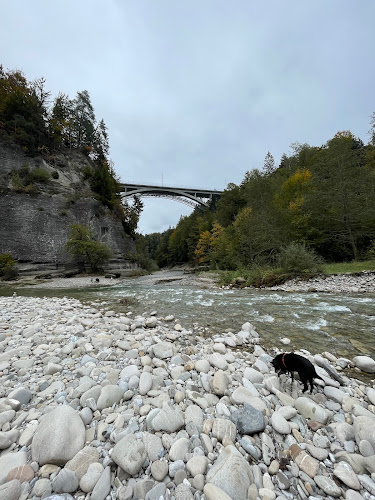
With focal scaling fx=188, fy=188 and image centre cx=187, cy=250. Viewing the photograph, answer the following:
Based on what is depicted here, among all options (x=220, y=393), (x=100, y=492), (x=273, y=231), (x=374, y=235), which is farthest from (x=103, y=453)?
(x=374, y=235)

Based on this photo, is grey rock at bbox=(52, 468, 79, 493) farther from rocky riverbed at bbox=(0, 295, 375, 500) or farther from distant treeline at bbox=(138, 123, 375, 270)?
distant treeline at bbox=(138, 123, 375, 270)

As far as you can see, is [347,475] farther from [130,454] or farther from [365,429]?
[130,454]

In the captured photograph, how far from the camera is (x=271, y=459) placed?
1266 mm

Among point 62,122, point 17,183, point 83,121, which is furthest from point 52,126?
point 17,183

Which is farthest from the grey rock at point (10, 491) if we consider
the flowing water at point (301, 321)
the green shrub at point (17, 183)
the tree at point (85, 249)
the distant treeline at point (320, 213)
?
the green shrub at point (17, 183)

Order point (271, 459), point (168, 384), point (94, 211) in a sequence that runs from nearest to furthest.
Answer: point (271, 459) → point (168, 384) → point (94, 211)

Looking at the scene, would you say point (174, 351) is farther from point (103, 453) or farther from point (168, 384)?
point (103, 453)

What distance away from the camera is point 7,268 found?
57.8 ft

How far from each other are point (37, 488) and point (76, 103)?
47441 millimetres

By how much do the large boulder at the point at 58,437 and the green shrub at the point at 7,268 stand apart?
22.2 meters

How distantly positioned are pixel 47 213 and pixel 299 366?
28378mm

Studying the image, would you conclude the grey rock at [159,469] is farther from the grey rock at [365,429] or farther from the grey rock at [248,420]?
the grey rock at [365,429]

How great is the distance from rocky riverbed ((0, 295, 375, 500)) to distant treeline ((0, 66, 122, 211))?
2943cm

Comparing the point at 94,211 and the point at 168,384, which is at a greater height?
the point at 94,211
